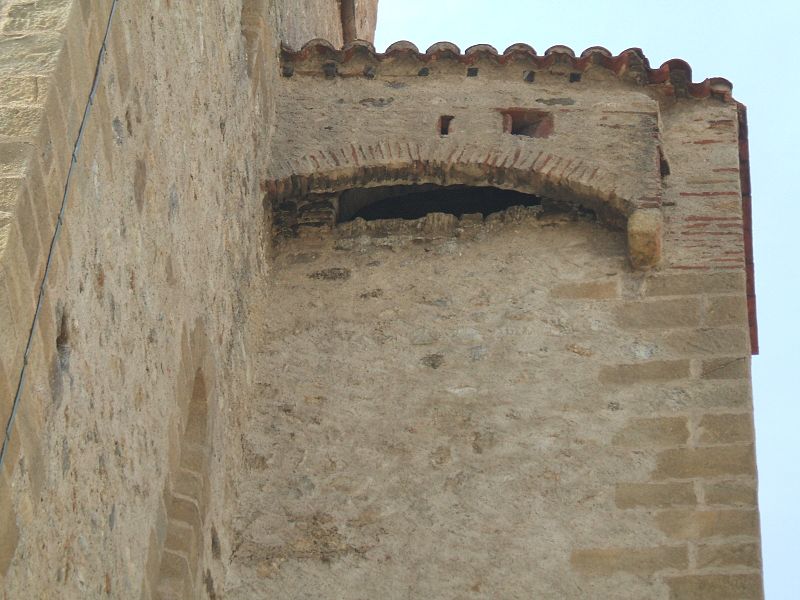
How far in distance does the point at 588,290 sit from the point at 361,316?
3.59ft

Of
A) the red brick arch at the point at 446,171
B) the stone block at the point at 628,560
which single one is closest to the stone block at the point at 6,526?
the stone block at the point at 628,560

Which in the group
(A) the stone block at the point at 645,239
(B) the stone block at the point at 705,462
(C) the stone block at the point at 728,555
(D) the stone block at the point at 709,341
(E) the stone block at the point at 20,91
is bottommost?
(C) the stone block at the point at 728,555

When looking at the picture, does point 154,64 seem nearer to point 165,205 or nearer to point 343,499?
point 165,205

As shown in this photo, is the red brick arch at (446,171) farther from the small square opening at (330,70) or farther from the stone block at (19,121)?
the stone block at (19,121)

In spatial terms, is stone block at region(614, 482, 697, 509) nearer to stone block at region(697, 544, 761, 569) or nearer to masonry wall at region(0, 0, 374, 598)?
stone block at region(697, 544, 761, 569)

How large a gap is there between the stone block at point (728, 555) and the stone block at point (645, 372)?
2.94 feet

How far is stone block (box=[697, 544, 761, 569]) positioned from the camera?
260 inches

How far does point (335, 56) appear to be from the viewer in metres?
8.49

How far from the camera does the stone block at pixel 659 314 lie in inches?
293

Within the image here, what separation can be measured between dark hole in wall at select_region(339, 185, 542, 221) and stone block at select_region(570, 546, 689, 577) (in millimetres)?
2363

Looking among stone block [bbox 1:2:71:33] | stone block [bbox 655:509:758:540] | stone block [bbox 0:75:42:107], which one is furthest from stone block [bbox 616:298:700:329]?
stone block [bbox 0:75:42:107]

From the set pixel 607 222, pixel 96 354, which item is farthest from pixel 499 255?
pixel 96 354

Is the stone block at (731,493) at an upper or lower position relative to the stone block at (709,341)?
lower

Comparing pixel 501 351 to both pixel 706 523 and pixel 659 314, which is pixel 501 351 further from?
pixel 706 523
